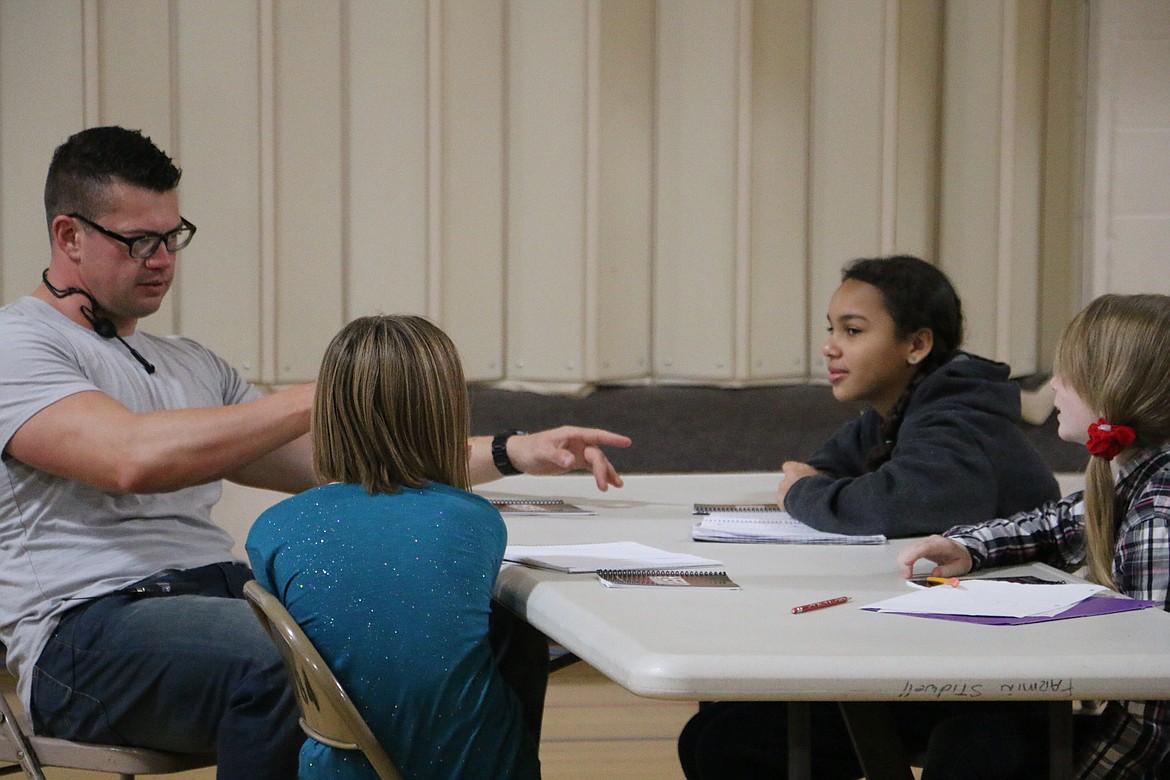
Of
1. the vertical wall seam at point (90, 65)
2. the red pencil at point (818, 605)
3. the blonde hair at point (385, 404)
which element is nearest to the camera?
the red pencil at point (818, 605)

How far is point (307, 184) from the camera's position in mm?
4035

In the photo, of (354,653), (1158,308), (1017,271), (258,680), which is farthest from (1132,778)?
(1017,271)

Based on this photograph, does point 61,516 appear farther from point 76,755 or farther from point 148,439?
point 76,755

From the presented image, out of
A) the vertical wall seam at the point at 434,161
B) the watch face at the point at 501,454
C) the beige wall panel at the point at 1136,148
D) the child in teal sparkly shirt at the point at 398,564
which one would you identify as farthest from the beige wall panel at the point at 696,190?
the child in teal sparkly shirt at the point at 398,564

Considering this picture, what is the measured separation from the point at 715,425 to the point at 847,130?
1.08 metres

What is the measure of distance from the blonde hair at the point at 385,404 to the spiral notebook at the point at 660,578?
0.29 m

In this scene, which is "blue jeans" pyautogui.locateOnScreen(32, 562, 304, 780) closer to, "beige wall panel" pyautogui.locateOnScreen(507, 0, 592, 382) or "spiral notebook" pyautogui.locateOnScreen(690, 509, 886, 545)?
"spiral notebook" pyautogui.locateOnScreen(690, 509, 886, 545)

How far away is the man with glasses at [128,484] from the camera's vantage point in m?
1.83

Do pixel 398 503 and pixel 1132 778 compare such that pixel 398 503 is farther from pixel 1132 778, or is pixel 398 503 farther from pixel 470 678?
pixel 1132 778

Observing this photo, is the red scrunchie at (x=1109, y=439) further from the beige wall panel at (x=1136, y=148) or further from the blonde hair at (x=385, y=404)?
the beige wall panel at (x=1136, y=148)

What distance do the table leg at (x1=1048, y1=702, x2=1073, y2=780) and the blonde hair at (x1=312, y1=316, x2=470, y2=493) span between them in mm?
846

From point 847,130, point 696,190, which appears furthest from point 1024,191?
point 696,190

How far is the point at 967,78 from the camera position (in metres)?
→ 4.13

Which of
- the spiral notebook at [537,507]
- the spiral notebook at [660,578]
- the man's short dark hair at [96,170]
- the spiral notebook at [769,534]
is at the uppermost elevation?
the man's short dark hair at [96,170]
